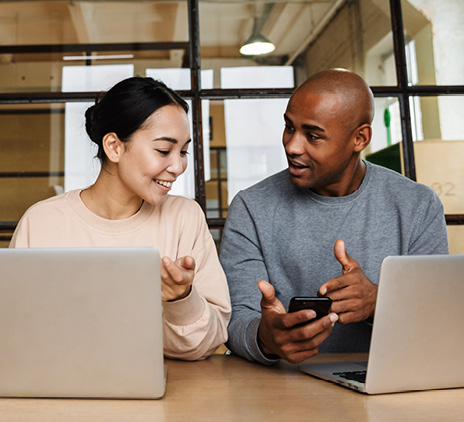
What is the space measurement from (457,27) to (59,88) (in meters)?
1.50

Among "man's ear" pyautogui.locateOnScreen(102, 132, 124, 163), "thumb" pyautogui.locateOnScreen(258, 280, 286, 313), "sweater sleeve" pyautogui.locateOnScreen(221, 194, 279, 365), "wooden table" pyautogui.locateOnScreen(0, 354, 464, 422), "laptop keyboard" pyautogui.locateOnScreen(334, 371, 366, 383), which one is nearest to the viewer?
"wooden table" pyautogui.locateOnScreen(0, 354, 464, 422)

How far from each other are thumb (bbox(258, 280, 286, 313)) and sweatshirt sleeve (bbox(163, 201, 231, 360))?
0.14 meters

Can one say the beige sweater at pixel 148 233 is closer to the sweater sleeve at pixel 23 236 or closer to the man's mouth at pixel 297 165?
the sweater sleeve at pixel 23 236

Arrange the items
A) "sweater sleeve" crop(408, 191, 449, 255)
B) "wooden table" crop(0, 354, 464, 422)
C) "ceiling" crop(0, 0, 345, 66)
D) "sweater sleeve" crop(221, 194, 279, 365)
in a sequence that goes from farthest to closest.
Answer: "ceiling" crop(0, 0, 345, 66), "sweater sleeve" crop(408, 191, 449, 255), "sweater sleeve" crop(221, 194, 279, 365), "wooden table" crop(0, 354, 464, 422)

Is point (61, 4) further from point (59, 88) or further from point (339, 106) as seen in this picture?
point (339, 106)

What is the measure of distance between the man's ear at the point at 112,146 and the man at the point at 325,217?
0.37 m

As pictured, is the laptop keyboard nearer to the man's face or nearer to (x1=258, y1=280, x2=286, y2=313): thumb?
(x1=258, y1=280, x2=286, y2=313): thumb

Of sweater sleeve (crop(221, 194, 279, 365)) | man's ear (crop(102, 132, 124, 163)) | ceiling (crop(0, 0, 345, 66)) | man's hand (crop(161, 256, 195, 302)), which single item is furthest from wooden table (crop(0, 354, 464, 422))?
ceiling (crop(0, 0, 345, 66))

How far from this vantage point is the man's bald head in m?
1.55

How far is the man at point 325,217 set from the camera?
150cm

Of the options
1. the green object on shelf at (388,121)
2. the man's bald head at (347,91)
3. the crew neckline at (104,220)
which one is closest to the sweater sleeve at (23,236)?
the crew neckline at (104,220)

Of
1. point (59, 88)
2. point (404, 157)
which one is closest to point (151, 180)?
point (59, 88)

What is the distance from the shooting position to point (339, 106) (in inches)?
60.4

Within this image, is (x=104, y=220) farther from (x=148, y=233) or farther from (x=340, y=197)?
(x=340, y=197)
